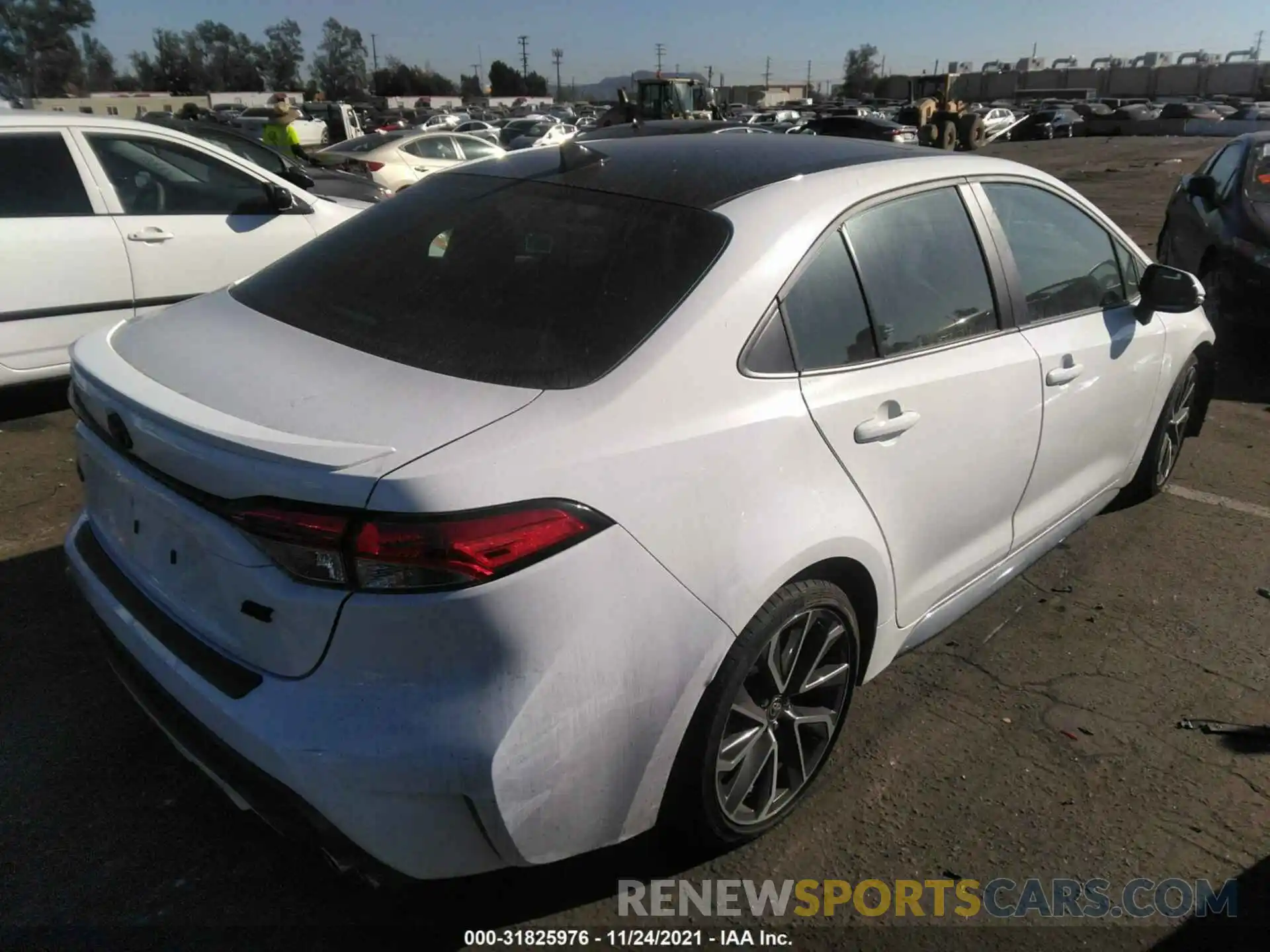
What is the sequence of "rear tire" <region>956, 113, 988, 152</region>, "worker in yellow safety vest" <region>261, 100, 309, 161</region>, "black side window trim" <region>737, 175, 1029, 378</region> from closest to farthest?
"black side window trim" <region>737, 175, 1029, 378</region> < "worker in yellow safety vest" <region>261, 100, 309, 161</region> < "rear tire" <region>956, 113, 988, 152</region>

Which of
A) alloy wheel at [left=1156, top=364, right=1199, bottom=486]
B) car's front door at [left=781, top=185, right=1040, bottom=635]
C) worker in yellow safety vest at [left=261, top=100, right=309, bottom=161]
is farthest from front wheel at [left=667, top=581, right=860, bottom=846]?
worker in yellow safety vest at [left=261, top=100, right=309, bottom=161]

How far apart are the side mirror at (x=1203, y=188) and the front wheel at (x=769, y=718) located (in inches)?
268

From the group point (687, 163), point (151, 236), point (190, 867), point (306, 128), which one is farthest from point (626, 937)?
point (306, 128)

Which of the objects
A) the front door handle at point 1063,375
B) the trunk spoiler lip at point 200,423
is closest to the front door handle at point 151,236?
the trunk spoiler lip at point 200,423

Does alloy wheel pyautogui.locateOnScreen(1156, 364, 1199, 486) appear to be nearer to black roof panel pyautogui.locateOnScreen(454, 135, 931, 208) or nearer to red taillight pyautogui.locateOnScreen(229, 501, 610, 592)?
black roof panel pyautogui.locateOnScreen(454, 135, 931, 208)

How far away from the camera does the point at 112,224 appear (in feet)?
17.1

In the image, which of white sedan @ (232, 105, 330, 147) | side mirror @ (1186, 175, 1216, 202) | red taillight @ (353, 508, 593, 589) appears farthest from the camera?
white sedan @ (232, 105, 330, 147)

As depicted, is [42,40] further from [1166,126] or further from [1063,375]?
[1063,375]

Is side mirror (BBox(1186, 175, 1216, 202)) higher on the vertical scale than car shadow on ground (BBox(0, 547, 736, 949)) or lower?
higher

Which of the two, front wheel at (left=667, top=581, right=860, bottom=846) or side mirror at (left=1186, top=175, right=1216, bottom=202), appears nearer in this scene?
front wheel at (left=667, top=581, right=860, bottom=846)

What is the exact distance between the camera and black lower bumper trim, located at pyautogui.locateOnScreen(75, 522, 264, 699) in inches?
75.6

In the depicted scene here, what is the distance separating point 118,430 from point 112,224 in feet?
12.2

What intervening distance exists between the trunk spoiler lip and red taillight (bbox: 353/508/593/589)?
15cm

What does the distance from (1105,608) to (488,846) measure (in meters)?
2.78
